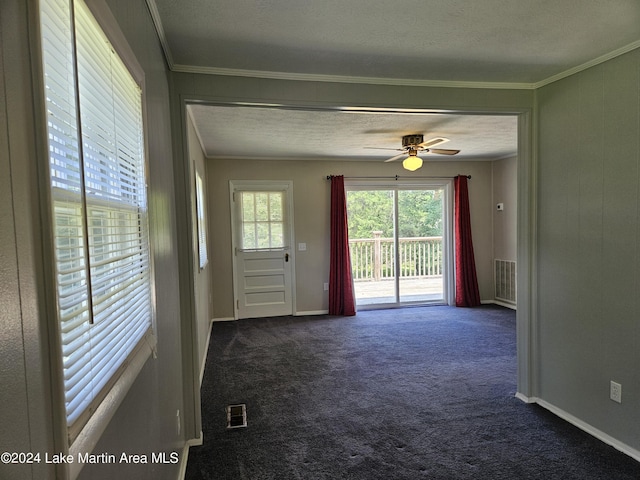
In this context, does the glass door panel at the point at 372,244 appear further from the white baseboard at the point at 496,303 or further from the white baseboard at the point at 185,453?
the white baseboard at the point at 185,453

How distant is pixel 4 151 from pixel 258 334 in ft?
14.5

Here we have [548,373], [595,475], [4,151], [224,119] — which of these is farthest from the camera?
[224,119]

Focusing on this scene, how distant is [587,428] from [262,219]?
4.31 meters

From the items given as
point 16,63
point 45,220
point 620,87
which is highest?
point 620,87

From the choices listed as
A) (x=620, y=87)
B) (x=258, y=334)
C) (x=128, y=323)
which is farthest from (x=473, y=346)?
(x=128, y=323)

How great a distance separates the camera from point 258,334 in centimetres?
472

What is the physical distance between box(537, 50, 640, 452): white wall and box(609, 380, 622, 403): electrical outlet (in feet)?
0.10

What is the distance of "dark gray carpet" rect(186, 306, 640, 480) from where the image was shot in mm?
2132

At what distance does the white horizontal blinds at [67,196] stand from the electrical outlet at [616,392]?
2.79 m

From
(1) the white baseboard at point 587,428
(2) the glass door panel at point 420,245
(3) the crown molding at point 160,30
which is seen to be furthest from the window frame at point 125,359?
(2) the glass door panel at point 420,245

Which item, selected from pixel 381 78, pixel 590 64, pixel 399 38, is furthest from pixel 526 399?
pixel 399 38

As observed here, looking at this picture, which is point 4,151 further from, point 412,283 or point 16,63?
point 412,283

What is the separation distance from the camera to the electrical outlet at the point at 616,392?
225cm

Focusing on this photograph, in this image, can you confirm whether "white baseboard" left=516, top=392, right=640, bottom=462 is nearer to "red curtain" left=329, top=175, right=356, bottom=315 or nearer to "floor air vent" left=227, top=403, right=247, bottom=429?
"floor air vent" left=227, top=403, right=247, bottom=429
